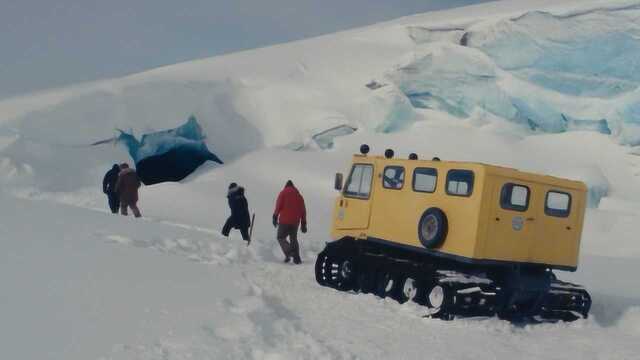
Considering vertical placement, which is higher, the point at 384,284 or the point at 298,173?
the point at 298,173

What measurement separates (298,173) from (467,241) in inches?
559

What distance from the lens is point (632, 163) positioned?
73.9 ft

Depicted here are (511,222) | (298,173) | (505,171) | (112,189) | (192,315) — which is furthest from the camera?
(298,173)

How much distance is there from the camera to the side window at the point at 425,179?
8785mm

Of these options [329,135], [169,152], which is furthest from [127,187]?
[169,152]

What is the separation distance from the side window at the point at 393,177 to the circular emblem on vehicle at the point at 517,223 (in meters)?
1.59

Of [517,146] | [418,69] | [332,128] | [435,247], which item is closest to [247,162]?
[332,128]

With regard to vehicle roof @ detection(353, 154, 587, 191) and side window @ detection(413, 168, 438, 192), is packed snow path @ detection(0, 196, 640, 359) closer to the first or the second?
side window @ detection(413, 168, 438, 192)

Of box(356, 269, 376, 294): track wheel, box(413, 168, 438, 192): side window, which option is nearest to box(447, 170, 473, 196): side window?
box(413, 168, 438, 192): side window

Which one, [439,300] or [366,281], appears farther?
[366,281]

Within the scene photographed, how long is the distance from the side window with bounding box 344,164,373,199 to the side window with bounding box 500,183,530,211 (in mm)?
2071

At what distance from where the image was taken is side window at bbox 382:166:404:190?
9.27 metres

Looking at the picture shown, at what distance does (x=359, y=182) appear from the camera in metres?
9.94

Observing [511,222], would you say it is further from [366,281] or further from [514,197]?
[366,281]
